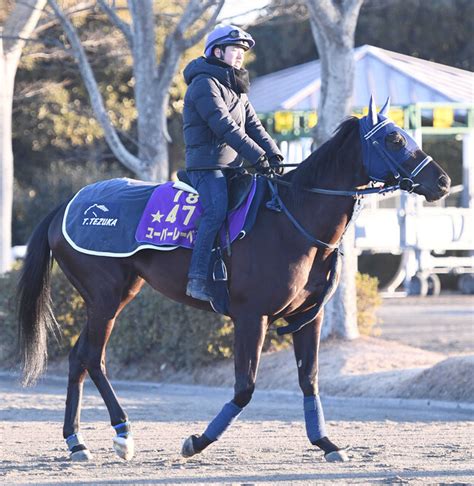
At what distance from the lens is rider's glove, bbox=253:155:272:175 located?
→ 8.03 meters

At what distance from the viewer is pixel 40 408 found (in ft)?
37.7

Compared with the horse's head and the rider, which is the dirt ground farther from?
the horse's head

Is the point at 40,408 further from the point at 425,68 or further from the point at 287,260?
the point at 425,68

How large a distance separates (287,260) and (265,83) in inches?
859

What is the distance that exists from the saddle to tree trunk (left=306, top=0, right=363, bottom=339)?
629cm

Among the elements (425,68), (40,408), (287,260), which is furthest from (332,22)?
(425,68)

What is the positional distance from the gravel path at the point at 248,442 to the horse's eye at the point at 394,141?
2.06 metres

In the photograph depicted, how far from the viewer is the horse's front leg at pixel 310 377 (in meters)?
7.89

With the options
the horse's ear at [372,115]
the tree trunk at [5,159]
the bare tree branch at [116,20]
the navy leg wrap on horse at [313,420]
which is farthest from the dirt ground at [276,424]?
the bare tree branch at [116,20]

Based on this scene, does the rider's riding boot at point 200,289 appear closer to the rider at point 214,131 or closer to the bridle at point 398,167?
the rider at point 214,131

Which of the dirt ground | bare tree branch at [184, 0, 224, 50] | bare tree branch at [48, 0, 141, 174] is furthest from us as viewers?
bare tree branch at [184, 0, 224, 50]

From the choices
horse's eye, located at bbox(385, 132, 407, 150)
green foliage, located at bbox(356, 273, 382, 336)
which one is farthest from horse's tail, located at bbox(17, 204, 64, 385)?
green foliage, located at bbox(356, 273, 382, 336)

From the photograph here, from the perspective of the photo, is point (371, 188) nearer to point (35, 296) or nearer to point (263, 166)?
point (263, 166)

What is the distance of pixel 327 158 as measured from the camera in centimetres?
790
